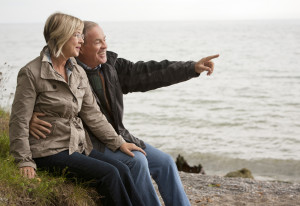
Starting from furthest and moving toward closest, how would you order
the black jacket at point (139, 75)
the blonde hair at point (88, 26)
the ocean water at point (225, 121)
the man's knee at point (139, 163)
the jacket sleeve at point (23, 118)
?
the ocean water at point (225, 121), the black jacket at point (139, 75), the blonde hair at point (88, 26), the man's knee at point (139, 163), the jacket sleeve at point (23, 118)

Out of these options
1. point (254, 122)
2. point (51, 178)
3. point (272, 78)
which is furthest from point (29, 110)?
point (272, 78)

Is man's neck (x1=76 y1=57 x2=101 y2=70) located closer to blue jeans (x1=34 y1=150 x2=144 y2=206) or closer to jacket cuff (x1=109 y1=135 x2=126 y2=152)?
jacket cuff (x1=109 y1=135 x2=126 y2=152)

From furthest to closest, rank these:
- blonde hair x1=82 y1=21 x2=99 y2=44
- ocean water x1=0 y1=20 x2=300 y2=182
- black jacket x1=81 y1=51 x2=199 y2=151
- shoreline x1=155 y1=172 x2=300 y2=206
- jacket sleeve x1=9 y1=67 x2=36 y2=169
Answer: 1. ocean water x1=0 y1=20 x2=300 y2=182
2. shoreline x1=155 y1=172 x2=300 y2=206
3. black jacket x1=81 y1=51 x2=199 y2=151
4. blonde hair x1=82 y1=21 x2=99 y2=44
5. jacket sleeve x1=9 y1=67 x2=36 y2=169

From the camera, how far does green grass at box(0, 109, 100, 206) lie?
11.1 ft

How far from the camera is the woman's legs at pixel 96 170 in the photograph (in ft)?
10.8

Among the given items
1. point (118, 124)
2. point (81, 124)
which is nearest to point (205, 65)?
point (118, 124)

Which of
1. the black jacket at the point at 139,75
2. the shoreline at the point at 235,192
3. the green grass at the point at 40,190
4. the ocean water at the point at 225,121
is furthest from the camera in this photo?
the ocean water at the point at 225,121

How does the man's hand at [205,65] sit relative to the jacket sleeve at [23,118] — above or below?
above

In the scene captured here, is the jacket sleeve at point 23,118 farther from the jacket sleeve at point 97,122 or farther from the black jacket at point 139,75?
the black jacket at point 139,75

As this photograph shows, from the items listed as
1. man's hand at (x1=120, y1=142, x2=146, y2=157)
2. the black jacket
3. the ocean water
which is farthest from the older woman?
the ocean water

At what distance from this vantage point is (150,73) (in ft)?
14.1

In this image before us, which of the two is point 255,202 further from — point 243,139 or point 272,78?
point 272,78

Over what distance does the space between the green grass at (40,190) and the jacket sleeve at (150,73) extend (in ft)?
3.84

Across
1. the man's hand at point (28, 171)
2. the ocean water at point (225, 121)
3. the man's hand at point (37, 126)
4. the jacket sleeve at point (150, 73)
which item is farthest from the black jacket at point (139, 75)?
the ocean water at point (225, 121)
